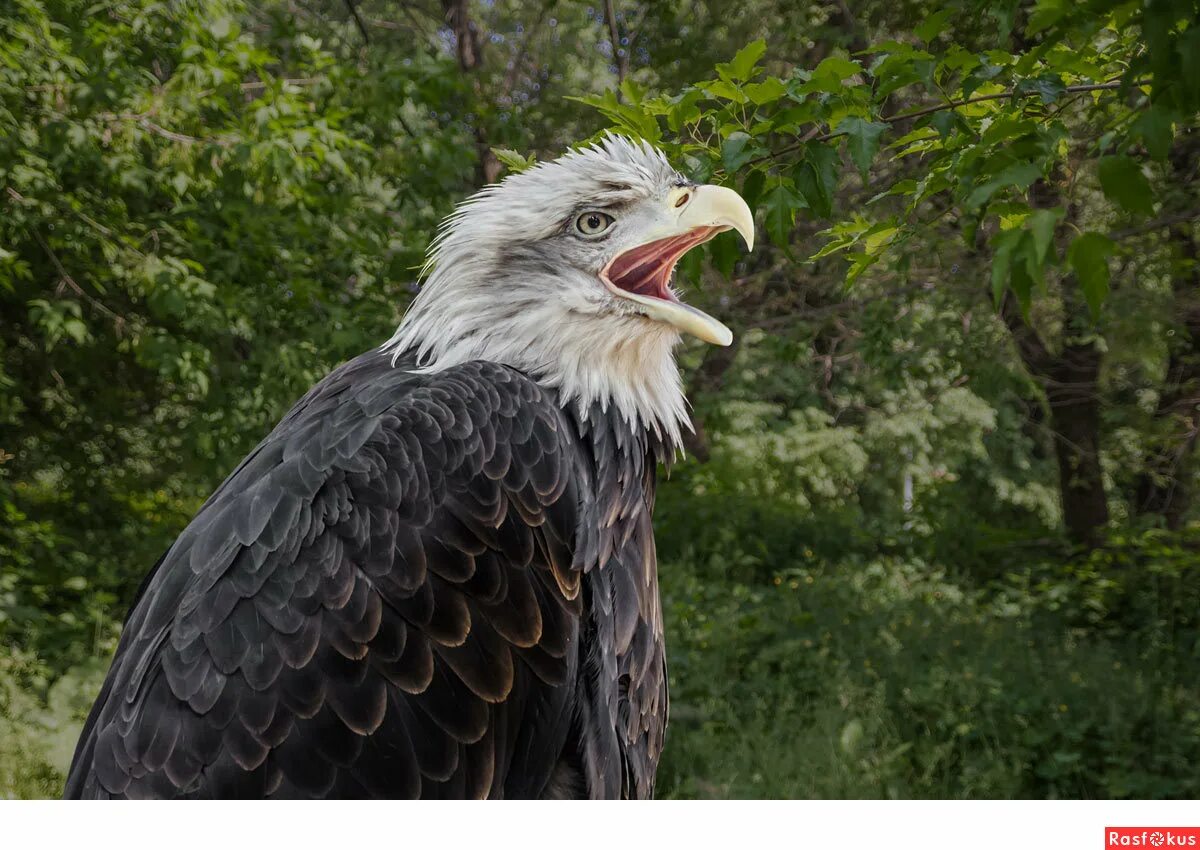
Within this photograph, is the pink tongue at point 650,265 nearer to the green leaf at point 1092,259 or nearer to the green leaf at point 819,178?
the green leaf at point 819,178

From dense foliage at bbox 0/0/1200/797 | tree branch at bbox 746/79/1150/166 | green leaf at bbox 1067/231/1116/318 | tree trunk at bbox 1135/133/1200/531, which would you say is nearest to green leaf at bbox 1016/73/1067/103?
tree branch at bbox 746/79/1150/166

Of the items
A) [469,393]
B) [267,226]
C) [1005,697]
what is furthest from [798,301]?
[469,393]

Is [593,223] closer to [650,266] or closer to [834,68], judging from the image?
[650,266]

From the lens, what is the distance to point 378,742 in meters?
1.56

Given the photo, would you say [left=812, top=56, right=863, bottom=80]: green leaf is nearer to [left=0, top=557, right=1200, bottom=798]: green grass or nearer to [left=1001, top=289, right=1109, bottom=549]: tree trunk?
[left=0, top=557, right=1200, bottom=798]: green grass

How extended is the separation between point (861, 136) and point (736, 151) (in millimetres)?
185

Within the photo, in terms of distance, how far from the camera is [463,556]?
157cm

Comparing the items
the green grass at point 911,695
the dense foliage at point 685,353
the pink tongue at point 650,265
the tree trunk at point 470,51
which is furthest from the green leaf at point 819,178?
the tree trunk at point 470,51

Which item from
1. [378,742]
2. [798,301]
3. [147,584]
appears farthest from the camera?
[798,301]

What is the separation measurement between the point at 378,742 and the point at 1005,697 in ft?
12.2

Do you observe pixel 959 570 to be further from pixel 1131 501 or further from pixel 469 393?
pixel 469 393

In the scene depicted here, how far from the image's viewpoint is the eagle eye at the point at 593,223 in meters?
1.77

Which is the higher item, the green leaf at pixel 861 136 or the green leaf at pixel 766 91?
the green leaf at pixel 766 91

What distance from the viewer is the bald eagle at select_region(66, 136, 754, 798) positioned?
1.52 meters
